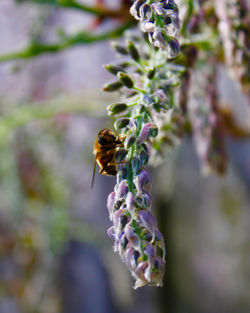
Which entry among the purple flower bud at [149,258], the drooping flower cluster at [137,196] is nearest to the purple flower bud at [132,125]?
the drooping flower cluster at [137,196]

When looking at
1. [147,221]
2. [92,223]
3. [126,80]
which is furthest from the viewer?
[92,223]

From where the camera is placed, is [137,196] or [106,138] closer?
[137,196]

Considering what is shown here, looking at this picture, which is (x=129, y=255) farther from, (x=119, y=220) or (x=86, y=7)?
(x=86, y=7)

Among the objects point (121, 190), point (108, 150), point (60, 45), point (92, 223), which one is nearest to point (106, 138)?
point (108, 150)

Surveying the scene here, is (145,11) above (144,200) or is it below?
above

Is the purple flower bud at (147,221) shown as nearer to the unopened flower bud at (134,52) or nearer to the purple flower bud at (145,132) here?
the purple flower bud at (145,132)

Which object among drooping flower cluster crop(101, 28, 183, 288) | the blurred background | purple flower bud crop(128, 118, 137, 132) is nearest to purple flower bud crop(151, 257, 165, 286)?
drooping flower cluster crop(101, 28, 183, 288)
